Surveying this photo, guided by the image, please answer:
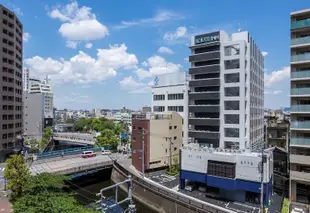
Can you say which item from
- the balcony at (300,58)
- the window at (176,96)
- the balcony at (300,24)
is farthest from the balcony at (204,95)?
the balcony at (300,24)

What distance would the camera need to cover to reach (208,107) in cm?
4928

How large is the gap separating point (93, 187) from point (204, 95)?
30.5 m

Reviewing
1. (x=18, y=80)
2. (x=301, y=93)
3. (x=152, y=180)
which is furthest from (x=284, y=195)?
(x=18, y=80)

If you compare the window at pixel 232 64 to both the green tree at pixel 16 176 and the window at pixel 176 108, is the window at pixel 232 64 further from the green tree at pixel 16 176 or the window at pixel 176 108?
the green tree at pixel 16 176

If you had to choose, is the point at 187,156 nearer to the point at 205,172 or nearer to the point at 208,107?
the point at 205,172

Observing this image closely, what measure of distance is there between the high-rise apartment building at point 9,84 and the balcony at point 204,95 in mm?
46028

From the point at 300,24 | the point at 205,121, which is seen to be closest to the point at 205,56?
the point at 205,121

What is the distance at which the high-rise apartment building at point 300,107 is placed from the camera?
105 ft

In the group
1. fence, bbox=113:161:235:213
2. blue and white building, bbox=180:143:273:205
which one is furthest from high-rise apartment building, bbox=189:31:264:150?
fence, bbox=113:161:235:213

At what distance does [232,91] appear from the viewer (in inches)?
1874

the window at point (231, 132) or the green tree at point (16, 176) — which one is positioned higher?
the window at point (231, 132)

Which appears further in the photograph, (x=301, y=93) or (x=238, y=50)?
(x=238, y=50)

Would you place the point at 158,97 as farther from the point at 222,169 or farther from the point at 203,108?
the point at 222,169

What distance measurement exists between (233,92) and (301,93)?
599 inches
